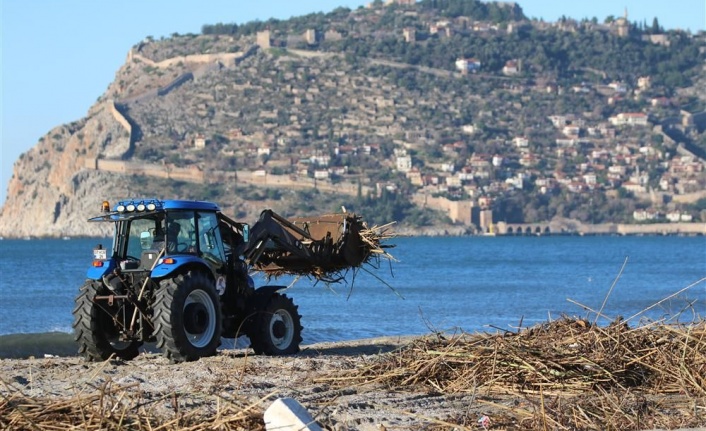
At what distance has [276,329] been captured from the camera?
15.0m

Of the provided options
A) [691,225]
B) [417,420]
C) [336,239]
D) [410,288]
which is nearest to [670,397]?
[417,420]

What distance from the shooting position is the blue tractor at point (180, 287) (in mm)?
13203

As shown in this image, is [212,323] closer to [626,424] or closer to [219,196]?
[626,424]


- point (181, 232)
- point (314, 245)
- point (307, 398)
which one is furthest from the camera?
point (314, 245)

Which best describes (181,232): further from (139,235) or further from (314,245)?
(314,245)

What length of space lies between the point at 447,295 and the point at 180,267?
112ft

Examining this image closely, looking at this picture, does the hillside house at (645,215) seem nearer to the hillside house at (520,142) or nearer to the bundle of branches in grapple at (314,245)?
the hillside house at (520,142)

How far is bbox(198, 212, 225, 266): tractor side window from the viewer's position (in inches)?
551

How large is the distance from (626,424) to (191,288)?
5.46 meters

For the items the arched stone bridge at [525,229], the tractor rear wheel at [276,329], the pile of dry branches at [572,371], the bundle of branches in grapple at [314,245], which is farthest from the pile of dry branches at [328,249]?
the arched stone bridge at [525,229]

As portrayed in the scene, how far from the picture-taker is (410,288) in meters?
53.0

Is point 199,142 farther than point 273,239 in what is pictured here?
Yes

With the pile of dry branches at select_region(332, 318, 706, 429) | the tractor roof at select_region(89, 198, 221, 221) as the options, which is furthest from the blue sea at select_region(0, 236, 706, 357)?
the tractor roof at select_region(89, 198, 221, 221)

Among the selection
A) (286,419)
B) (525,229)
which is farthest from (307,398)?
(525,229)
